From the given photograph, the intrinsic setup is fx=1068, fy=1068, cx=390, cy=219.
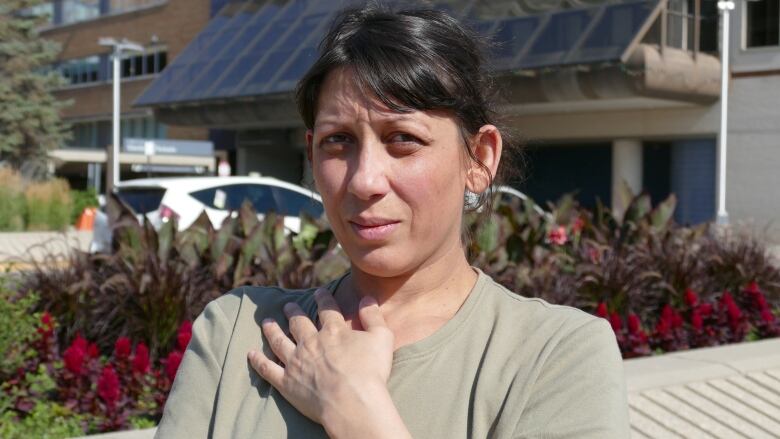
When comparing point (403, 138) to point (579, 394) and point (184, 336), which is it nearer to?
point (579, 394)

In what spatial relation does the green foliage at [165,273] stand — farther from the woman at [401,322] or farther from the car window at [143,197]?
the car window at [143,197]

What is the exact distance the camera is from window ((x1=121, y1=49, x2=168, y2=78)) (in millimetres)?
50156

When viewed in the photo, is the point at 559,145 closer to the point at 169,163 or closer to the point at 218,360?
the point at 169,163

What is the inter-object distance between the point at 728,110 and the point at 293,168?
744 inches

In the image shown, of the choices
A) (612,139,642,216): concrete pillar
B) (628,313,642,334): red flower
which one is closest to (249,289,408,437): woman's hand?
(628,313,642,334): red flower

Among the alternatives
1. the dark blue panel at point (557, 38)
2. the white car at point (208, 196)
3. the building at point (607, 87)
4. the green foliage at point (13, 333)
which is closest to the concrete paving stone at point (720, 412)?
the green foliage at point (13, 333)

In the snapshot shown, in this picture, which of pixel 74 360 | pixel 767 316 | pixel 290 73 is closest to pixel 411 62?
pixel 74 360

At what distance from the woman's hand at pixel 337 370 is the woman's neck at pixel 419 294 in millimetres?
49

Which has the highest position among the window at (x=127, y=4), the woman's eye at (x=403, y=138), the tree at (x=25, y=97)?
the window at (x=127, y=4)

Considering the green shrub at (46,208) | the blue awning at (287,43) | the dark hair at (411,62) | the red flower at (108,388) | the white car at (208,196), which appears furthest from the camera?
the green shrub at (46,208)

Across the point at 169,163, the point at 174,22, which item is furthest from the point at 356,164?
the point at 174,22

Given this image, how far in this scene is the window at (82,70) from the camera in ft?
182

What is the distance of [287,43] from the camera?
3478 cm

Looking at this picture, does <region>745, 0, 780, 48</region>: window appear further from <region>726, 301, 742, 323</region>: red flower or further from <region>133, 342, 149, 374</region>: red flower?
<region>133, 342, 149, 374</region>: red flower
